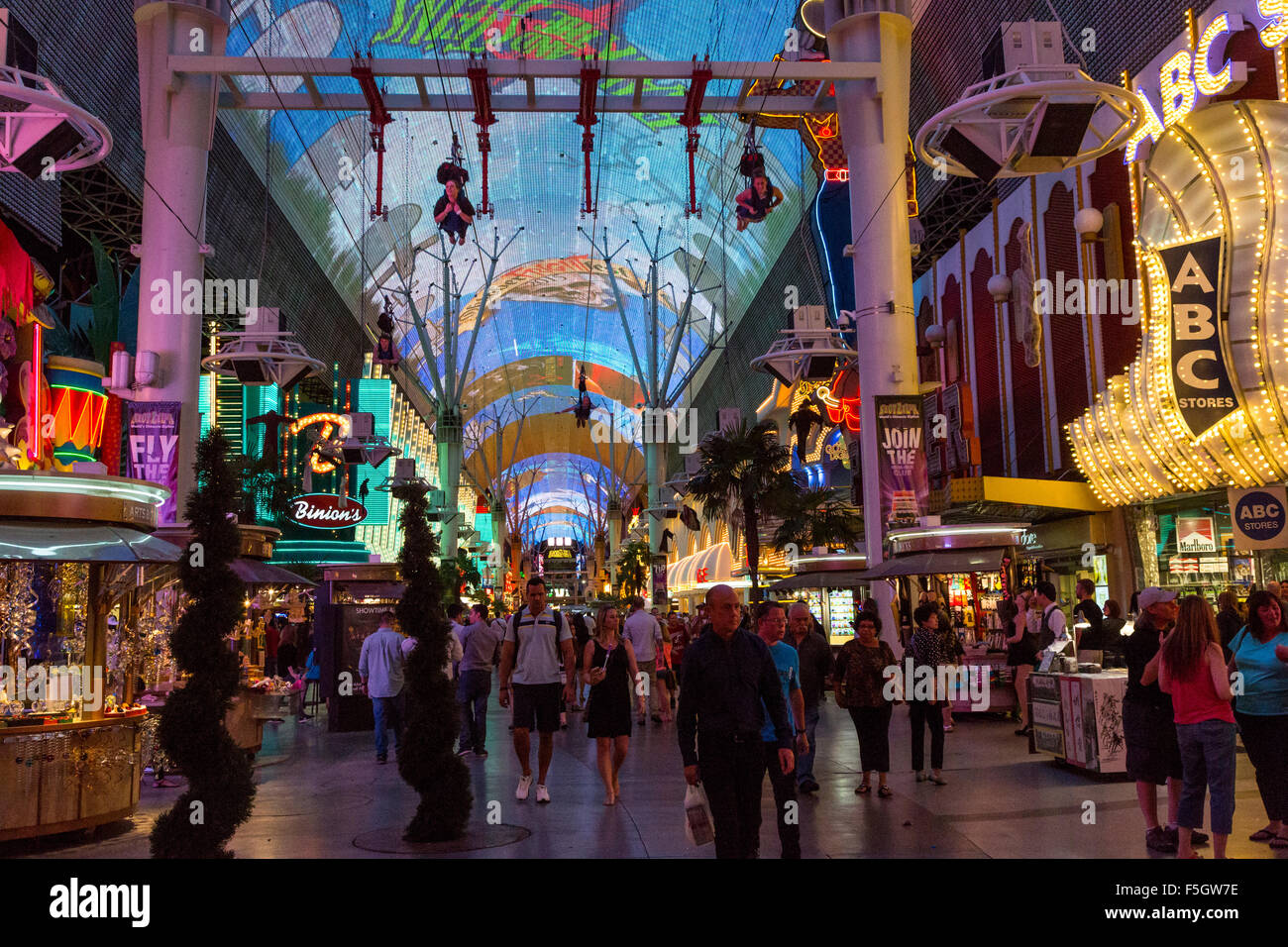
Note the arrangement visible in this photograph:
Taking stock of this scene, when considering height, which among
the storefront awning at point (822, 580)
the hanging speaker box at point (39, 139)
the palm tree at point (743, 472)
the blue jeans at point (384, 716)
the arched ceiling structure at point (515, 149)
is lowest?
the blue jeans at point (384, 716)

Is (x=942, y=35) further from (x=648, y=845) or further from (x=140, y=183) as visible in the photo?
(x=648, y=845)

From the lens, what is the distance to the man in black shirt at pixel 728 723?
18.5 feet

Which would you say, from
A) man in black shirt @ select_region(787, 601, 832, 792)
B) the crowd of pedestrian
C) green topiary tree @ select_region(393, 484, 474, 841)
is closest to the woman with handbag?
the crowd of pedestrian

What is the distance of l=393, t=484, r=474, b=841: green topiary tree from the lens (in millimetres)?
7570

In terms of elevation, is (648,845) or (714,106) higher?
(714,106)

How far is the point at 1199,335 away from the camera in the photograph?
13508 mm

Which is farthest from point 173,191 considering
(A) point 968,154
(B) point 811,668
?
(A) point 968,154

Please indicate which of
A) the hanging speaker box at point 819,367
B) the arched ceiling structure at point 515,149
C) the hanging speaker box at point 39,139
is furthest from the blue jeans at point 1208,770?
the arched ceiling structure at point 515,149

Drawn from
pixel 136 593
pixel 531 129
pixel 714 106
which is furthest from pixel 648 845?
pixel 531 129

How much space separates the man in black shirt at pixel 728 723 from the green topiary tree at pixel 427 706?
2476 mm

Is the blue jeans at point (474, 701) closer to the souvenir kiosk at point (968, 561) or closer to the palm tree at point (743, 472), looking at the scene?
the souvenir kiosk at point (968, 561)

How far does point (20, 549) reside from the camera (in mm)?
7879

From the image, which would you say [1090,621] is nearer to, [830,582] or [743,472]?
[830,582]
